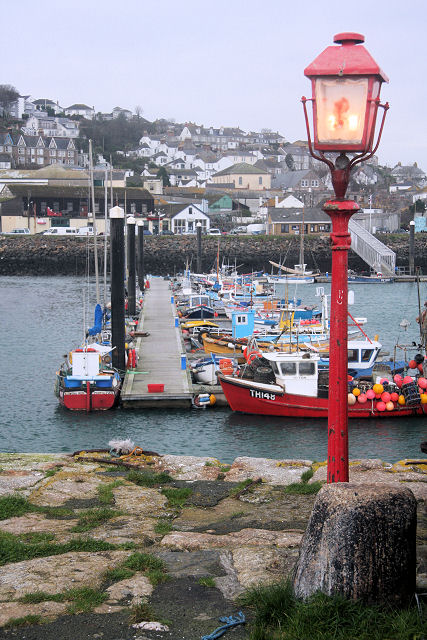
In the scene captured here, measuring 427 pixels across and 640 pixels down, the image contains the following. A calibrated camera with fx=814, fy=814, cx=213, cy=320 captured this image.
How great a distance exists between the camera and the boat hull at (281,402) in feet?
85.4

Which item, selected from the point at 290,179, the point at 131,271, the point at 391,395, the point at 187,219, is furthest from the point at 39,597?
the point at 290,179

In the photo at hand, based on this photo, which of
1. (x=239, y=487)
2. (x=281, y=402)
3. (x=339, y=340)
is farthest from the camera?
(x=281, y=402)

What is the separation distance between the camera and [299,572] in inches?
210

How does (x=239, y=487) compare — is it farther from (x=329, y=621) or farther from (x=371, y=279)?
(x=371, y=279)

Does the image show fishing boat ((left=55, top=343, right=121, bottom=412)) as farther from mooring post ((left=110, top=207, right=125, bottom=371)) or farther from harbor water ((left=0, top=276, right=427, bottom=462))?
mooring post ((left=110, top=207, right=125, bottom=371))

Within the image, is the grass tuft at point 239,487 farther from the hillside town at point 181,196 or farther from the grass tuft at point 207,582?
the hillside town at point 181,196

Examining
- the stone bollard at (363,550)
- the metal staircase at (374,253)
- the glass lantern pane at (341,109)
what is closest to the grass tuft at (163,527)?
the stone bollard at (363,550)

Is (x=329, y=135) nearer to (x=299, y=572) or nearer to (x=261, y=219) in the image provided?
(x=299, y=572)

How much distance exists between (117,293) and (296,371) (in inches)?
280

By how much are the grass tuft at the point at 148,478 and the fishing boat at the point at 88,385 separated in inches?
619

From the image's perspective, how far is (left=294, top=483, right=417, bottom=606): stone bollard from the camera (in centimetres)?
512

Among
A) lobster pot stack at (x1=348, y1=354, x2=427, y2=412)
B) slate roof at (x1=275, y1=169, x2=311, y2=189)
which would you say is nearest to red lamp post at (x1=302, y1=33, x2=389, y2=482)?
lobster pot stack at (x1=348, y1=354, x2=427, y2=412)

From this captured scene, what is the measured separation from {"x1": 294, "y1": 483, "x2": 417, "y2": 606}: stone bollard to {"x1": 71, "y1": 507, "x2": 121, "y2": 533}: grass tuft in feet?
10.7

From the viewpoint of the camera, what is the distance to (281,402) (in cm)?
2627
